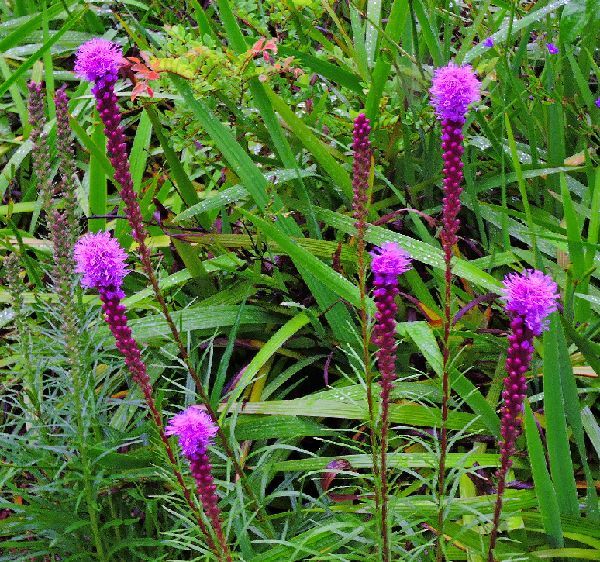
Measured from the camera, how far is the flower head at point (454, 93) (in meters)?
1.16

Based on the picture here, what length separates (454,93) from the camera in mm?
1178

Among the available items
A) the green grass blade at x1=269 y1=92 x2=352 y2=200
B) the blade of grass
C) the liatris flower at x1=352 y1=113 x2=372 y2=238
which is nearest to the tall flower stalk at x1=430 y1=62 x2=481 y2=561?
the liatris flower at x1=352 y1=113 x2=372 y2=238

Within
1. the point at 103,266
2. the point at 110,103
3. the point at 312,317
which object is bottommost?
the point at 312,317

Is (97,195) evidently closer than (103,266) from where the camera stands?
No

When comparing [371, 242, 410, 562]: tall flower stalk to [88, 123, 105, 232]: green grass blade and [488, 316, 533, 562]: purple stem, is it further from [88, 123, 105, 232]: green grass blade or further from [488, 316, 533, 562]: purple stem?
[88, 123, 105, 232]: green grass blade

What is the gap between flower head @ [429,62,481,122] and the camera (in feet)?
3.80

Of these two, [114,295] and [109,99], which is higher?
[109,99]

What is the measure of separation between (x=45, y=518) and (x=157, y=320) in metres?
0.65

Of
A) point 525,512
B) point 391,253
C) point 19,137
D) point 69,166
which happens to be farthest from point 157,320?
point 19,137

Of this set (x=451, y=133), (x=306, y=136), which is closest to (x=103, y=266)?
(x=451, y=133)

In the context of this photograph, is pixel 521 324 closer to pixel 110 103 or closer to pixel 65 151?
pixel 110 103

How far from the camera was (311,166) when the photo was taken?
8.55ft

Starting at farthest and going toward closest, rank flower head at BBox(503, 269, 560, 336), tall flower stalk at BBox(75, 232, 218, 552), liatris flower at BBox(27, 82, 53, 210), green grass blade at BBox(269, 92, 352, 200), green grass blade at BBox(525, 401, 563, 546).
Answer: green grass blade at BBox(269, 92, 352, 200)
liatris flower at BBox(27, 82, 53, 210)
green grass blade at BBox(525, 401, 563, 546)
tall flower stalk at BBox(75, 232, 218, 552)
flower head at BBox(503, 269, 560, 336)

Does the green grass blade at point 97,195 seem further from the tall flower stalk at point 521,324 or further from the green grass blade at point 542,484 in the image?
the tall flower stalk at point 521,324
